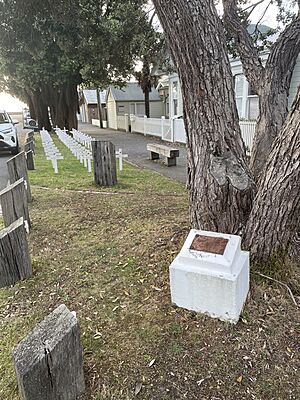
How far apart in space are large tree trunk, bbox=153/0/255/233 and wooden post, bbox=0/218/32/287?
1.60 metres

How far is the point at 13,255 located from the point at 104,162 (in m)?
3.97

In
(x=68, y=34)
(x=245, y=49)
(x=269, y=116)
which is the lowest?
(x=269, y=116)

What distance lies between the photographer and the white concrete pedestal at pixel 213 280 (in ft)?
7.16

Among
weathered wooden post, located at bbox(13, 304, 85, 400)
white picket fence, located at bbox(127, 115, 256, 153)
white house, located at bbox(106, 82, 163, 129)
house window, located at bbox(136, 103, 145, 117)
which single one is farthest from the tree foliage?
house window, located at bbox(136, 103, 145, 117)

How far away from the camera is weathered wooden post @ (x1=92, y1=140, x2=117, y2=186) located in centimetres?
662

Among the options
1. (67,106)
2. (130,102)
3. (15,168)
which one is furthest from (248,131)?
(130,102)

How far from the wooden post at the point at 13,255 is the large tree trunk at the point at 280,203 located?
1946 mm

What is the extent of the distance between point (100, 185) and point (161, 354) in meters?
5.03

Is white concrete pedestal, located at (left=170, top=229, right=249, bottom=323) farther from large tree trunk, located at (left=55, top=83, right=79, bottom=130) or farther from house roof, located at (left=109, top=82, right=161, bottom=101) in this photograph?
house roof, located at (left=109, top=82, right=161, bottom=101)

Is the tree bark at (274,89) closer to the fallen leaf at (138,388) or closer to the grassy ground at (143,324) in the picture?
the grassy ground at (143,324)

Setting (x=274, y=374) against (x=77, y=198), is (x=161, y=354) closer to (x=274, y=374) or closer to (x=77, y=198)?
(x=274, y=374)

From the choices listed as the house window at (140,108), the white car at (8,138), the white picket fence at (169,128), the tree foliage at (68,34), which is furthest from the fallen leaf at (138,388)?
the house window at (140,108)

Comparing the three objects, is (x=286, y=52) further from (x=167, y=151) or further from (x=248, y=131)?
(x=248, y=131)

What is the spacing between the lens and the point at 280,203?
249cm
